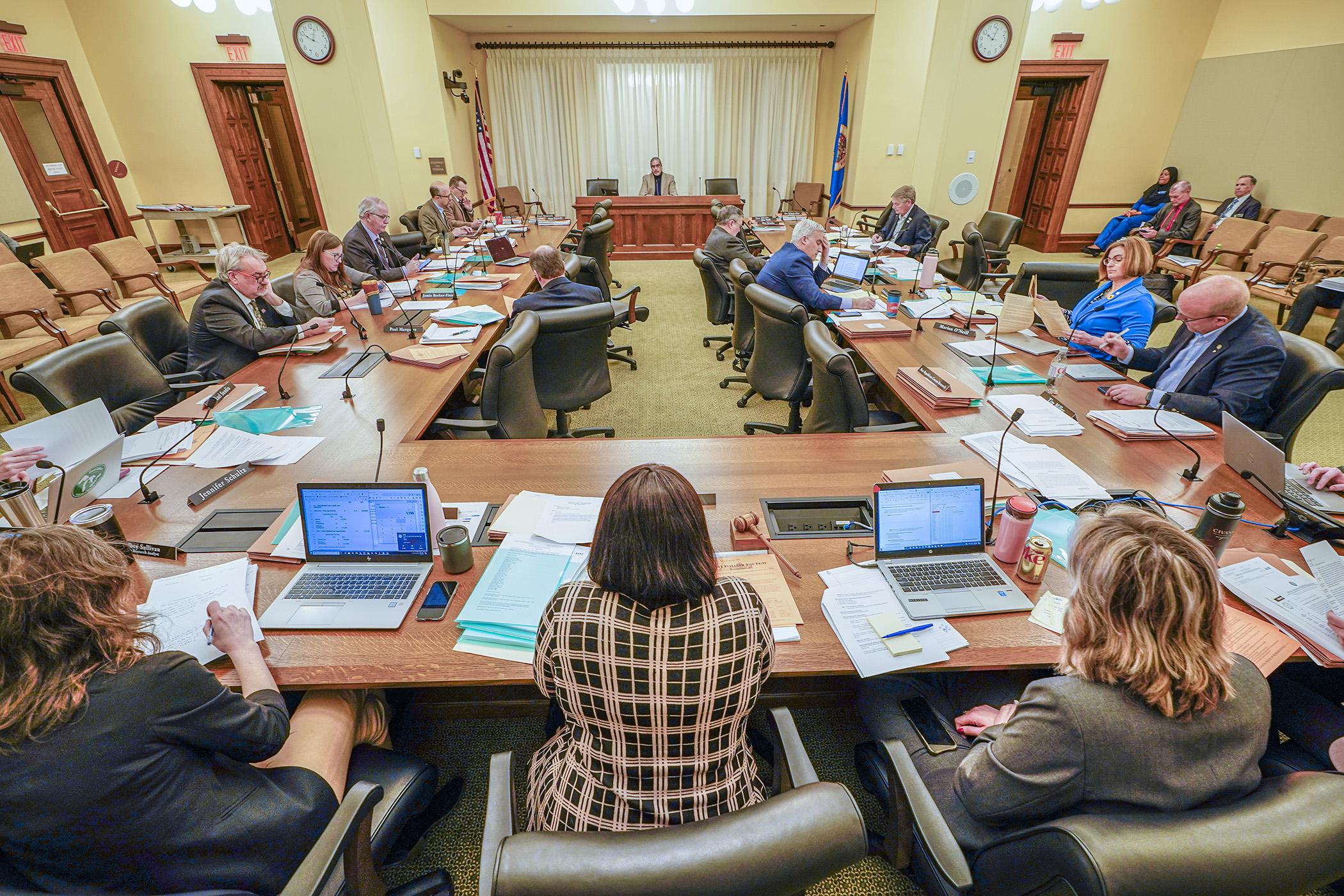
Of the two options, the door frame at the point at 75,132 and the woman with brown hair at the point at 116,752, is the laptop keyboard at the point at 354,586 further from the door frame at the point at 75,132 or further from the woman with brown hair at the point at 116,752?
the door frame at the point at 75,132

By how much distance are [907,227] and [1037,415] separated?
13.4 ft

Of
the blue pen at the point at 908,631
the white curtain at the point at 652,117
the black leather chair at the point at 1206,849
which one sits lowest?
the blue pen at the point at 908,631

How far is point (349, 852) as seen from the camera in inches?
43.8

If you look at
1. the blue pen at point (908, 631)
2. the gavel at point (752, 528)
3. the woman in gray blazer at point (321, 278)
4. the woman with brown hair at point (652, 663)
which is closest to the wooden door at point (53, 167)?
the woman in gray blazer at point (321, 278)

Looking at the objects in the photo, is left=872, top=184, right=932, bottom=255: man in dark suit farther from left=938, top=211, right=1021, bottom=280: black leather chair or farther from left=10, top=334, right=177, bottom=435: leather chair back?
left=10, top=334, right=177, bottom=435: leather chair back

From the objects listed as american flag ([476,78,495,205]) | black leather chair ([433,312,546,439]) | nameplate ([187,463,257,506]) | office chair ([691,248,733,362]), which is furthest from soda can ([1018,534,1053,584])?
american flag ([476,78,495,205])

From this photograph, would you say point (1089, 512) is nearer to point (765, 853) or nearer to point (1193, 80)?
point (765, 853)

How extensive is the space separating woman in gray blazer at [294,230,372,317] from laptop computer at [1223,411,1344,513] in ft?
13.5

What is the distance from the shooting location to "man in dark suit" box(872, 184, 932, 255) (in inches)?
216

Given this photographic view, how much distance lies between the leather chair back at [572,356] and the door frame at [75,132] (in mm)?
7039

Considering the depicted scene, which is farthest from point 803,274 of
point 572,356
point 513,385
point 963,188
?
point 963,188

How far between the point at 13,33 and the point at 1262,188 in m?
13.2

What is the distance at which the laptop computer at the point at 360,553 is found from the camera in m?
1.47

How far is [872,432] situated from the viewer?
7.57ft
